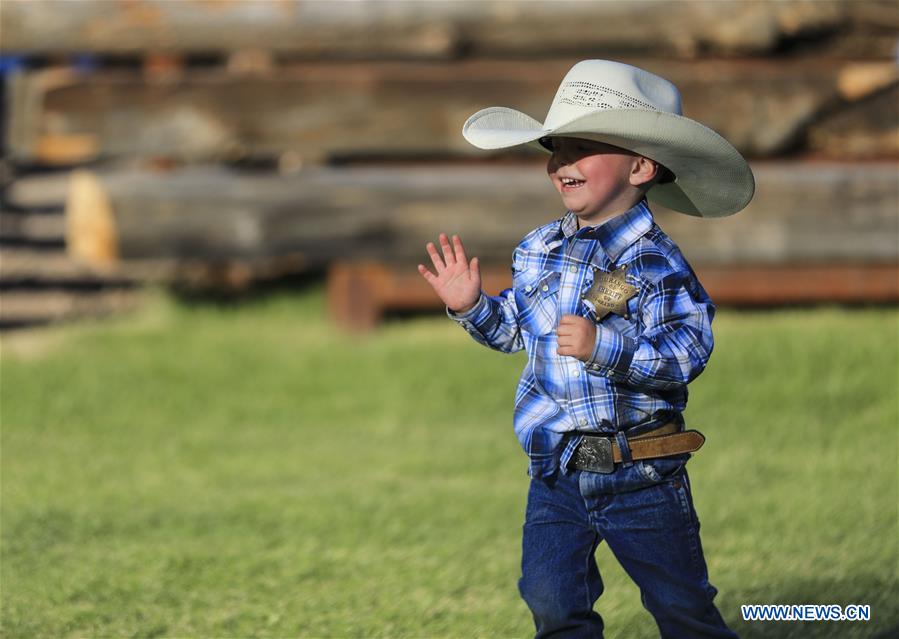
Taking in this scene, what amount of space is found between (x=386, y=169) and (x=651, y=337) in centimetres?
471

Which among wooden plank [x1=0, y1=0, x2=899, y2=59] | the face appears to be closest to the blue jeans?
the face

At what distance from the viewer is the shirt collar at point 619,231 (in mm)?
2852

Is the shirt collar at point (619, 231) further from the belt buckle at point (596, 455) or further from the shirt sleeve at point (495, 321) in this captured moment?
the belt buckle at point (596, 455)

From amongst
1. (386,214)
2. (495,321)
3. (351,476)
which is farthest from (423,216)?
(495,321)

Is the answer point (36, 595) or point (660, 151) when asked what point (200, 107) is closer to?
point (36, 595)

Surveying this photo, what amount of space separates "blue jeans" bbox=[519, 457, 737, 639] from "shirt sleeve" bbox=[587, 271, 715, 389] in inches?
9.8

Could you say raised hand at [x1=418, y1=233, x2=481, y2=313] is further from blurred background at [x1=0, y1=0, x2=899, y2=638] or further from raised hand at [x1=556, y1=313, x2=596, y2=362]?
blurred background at [x1=0, y1=0, x2=899, y2=638]

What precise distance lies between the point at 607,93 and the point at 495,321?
0.57 meters

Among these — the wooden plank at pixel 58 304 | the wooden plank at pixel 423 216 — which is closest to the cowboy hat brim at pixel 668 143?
the wooden plank at pixel 423 216

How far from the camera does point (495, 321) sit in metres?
2.96

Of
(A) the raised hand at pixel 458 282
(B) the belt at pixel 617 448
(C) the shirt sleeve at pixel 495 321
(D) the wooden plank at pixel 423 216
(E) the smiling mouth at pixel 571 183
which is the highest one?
(D) the wooden plank at pixel 423 216

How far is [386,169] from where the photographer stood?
728cm

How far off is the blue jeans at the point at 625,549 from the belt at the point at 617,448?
2cm

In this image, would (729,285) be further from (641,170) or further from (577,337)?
(577,337)
